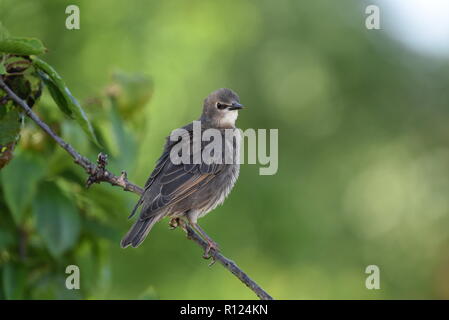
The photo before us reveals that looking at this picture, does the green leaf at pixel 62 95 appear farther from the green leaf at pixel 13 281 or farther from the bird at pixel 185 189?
the bird at pixel 185 189

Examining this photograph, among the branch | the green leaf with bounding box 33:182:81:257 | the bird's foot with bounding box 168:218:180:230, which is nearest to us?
the branch

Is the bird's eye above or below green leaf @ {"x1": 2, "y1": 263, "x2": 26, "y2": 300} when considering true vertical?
above

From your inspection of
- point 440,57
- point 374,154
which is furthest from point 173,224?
point 440,57

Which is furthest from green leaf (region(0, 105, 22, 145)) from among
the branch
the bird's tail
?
the bird's tail

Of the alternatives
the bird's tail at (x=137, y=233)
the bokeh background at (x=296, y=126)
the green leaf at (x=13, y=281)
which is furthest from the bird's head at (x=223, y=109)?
the green leaf at (x=13, y=281)

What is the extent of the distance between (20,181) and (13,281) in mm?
602

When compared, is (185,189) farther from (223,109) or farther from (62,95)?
(62,95)

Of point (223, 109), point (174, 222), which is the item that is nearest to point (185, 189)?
point (174, 222)

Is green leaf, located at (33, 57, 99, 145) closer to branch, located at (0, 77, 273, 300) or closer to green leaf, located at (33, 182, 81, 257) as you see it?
branch, located at (0, 77, 273, 300)

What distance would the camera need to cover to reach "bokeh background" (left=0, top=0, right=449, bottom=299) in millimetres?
8328

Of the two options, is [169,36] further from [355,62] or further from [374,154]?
[374,154]

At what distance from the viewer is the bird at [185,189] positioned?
459 cm

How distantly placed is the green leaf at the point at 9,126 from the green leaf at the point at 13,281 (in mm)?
942

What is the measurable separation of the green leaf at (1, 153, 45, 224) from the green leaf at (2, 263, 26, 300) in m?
0.29
